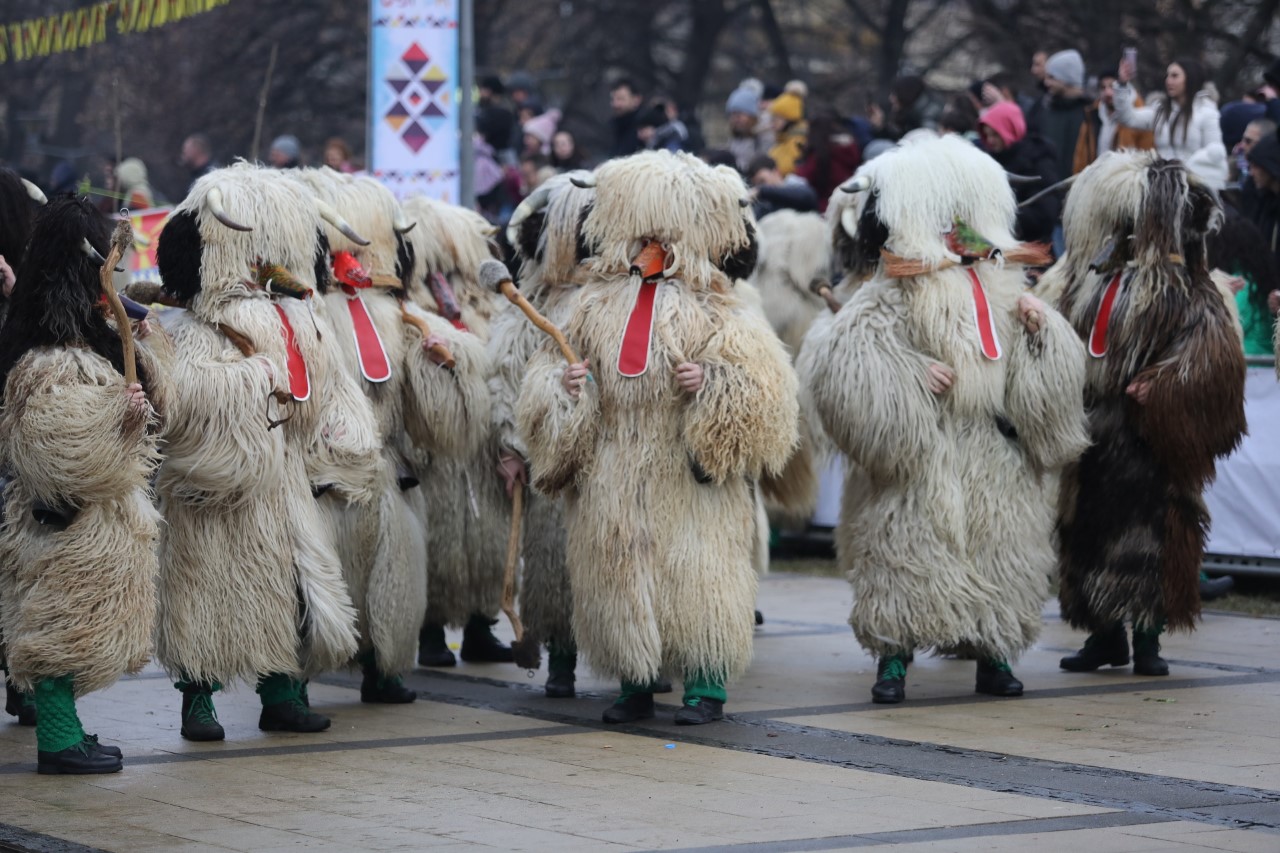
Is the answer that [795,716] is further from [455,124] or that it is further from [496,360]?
[455,124]

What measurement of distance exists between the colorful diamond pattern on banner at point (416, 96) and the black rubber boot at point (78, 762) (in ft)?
21.1

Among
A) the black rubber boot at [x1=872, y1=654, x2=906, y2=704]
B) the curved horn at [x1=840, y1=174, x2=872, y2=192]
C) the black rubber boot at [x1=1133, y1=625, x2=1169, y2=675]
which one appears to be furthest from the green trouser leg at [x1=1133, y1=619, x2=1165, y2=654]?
the curved horn at [x1=840, y1=174, x2=872, y2=192]

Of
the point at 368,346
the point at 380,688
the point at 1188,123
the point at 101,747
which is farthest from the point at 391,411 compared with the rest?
the point at 1188,123

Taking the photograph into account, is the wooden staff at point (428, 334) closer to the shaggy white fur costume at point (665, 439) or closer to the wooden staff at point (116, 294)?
the shaggy white fur costume at point (665, 439)

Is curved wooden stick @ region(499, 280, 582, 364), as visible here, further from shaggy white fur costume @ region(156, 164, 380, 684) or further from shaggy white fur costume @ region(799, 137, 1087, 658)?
shaggy white fur costume @ region(799, 137, 1087, 658)

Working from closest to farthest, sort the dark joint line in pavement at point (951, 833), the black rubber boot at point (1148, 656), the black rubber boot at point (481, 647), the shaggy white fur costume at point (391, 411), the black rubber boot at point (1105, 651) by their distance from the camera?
1. the dark joint line in pavement at point (951, 833)
2. the shaggy white fur costume at point (391, 411)
3. the black rubber boot at point (1148, 656)
4. the black rubber boot at point (1105, 651)
5. the black rubber boot at point (481, 647)

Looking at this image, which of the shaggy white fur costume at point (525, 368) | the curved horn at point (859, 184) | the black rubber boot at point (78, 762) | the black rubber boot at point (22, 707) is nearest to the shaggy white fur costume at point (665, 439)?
the shaggy white fur costume at point (525, 368)

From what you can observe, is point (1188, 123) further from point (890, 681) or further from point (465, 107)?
point (890, 681)

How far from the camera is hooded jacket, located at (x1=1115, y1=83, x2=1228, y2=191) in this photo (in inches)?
442

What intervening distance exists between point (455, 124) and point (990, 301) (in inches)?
212

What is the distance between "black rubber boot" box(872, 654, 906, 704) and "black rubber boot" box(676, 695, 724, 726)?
29.3 inches

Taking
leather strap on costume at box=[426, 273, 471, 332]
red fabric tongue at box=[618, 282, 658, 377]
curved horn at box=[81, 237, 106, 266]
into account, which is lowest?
red fabric tongue at box=[618, 282, 658, 377]

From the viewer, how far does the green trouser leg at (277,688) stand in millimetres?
7055

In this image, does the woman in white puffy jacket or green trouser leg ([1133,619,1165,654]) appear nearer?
green trouser leg ([1133,619,1165,654])
